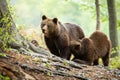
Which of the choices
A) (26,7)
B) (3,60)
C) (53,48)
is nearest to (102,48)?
(53,48)

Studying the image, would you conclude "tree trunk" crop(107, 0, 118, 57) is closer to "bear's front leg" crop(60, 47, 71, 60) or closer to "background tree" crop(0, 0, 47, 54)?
"bear's front leg" crop(60, 47, 71, 60)

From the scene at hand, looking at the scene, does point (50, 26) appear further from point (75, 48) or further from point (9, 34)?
point (9, 34)

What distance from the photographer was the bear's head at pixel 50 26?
10.6 metres

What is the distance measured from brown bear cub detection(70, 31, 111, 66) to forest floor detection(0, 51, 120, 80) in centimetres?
121

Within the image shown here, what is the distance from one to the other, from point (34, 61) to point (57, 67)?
525 millimetres

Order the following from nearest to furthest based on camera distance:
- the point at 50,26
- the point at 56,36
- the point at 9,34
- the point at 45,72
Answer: the point at 45,72
the point at 9,34
the point at 50,26
the point at 56,36

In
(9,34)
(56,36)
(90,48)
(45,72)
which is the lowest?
(45,72)

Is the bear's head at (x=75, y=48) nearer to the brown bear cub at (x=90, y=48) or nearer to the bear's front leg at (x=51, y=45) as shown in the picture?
the brown bear cub at (x=90, y=48)

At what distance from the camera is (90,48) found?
1105cm

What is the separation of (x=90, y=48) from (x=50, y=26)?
1.28 m

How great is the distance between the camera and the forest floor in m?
7.60

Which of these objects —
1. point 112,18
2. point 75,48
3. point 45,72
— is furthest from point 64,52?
point 112,18

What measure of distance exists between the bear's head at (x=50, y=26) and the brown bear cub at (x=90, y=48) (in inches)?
24.6

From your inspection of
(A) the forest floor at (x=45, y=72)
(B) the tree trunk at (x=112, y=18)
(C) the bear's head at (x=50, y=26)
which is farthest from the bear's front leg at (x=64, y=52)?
(B) the tree trunk at (x=112, y=18)
